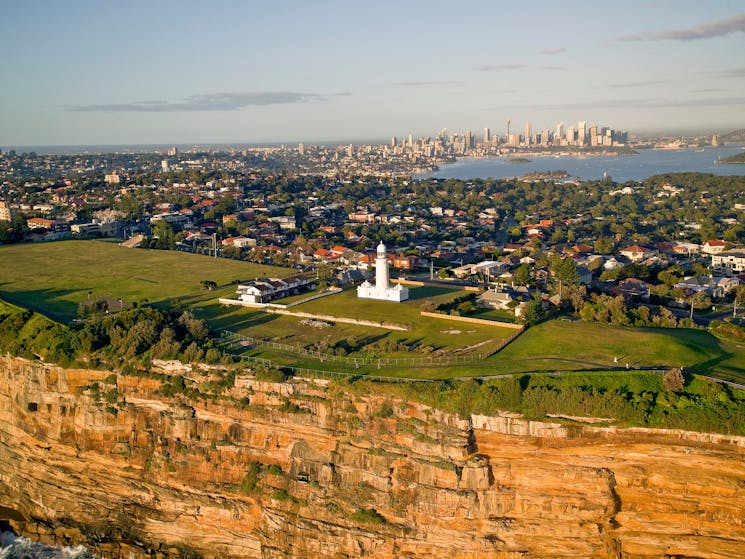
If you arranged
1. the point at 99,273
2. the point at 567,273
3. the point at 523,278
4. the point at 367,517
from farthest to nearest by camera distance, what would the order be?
the point at 99,273
the point at 567,273
the point at 523,278
the point at 367,517

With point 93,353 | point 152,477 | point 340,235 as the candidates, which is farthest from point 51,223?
point 152,477

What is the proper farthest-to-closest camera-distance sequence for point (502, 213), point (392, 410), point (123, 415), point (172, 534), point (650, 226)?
point (502, 213) → point (650, 226) → point (123, 415) → point (172, 534) → point (392, 410)

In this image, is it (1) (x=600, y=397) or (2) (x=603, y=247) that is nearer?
(1) (x=600, y=397)

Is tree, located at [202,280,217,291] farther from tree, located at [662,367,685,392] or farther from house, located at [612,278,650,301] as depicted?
tree, located at [662,367,685,392]

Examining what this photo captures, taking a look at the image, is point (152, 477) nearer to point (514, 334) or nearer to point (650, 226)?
point (514, 334)

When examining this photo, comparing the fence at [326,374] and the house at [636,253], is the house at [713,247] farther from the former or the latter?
the fence at [326,374]

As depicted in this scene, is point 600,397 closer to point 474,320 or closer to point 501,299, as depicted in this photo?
point 474,320

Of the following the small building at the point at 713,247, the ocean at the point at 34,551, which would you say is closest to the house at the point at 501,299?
the ocean at the point at 34,551

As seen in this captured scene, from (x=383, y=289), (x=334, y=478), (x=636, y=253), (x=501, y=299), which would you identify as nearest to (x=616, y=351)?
(x=501, y=299)
